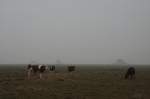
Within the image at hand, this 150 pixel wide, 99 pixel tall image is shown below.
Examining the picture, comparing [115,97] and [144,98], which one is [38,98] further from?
[144,98]

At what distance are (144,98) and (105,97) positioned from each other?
8.33ft

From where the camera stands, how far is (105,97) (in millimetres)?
16203

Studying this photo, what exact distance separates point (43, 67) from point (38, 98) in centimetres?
1686

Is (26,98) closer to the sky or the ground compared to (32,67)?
closer to the ground

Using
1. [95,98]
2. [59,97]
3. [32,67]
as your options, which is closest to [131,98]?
[95,98]

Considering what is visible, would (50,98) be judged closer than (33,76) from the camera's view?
Yes

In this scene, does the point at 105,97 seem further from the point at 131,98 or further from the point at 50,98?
the point at 50,98

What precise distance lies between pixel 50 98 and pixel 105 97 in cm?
369

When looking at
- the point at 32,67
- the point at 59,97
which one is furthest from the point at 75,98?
the point at 32,67

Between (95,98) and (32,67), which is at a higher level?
(32,67)

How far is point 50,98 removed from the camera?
1573cm

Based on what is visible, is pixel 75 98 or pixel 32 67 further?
pixel 32 67

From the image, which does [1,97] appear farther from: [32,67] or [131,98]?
[32,67]

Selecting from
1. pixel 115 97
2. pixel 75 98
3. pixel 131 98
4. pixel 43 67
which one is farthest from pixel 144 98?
pixel 43 67
